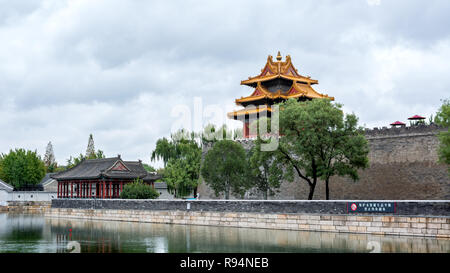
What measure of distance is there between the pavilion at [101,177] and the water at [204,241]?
36.3 feet

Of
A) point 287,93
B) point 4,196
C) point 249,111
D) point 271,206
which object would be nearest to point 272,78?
point 287,93

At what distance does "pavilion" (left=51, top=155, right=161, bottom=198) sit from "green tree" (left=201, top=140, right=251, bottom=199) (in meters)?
8.39

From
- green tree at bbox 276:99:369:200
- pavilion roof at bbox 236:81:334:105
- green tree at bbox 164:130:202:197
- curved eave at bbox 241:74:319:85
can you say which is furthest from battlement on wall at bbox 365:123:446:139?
green tree at bbox 164:130:202:197

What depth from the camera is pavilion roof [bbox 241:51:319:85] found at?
35.2 metres

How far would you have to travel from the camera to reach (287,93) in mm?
34594

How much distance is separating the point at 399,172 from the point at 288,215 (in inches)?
303

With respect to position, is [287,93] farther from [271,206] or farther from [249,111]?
[271,206]

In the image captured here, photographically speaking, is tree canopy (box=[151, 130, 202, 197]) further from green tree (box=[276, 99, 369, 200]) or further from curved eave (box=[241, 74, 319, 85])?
green tree (box=[276, 99, 369, 200])

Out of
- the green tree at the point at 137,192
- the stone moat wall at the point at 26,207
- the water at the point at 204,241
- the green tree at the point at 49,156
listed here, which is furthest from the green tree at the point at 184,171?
the green tree at the point at 49,156

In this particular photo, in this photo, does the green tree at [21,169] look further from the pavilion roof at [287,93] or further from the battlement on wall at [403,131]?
the battlement on wall at [403,131]

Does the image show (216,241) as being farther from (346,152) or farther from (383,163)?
(383,163)

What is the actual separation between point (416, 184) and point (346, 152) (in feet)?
14.7

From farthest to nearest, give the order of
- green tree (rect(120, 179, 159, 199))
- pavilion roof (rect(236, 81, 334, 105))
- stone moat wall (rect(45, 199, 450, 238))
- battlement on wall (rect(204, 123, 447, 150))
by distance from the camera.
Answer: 1. pavilion roof (rect(236, 81, 334, 105))
2. green tree (rect(120, 179, 159, 199))
3. battlement on wall (rect(204, 123, 447, 150))
4. stone moat wall (rect(45, 199, 450, 238))

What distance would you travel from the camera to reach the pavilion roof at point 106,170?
34594mm
